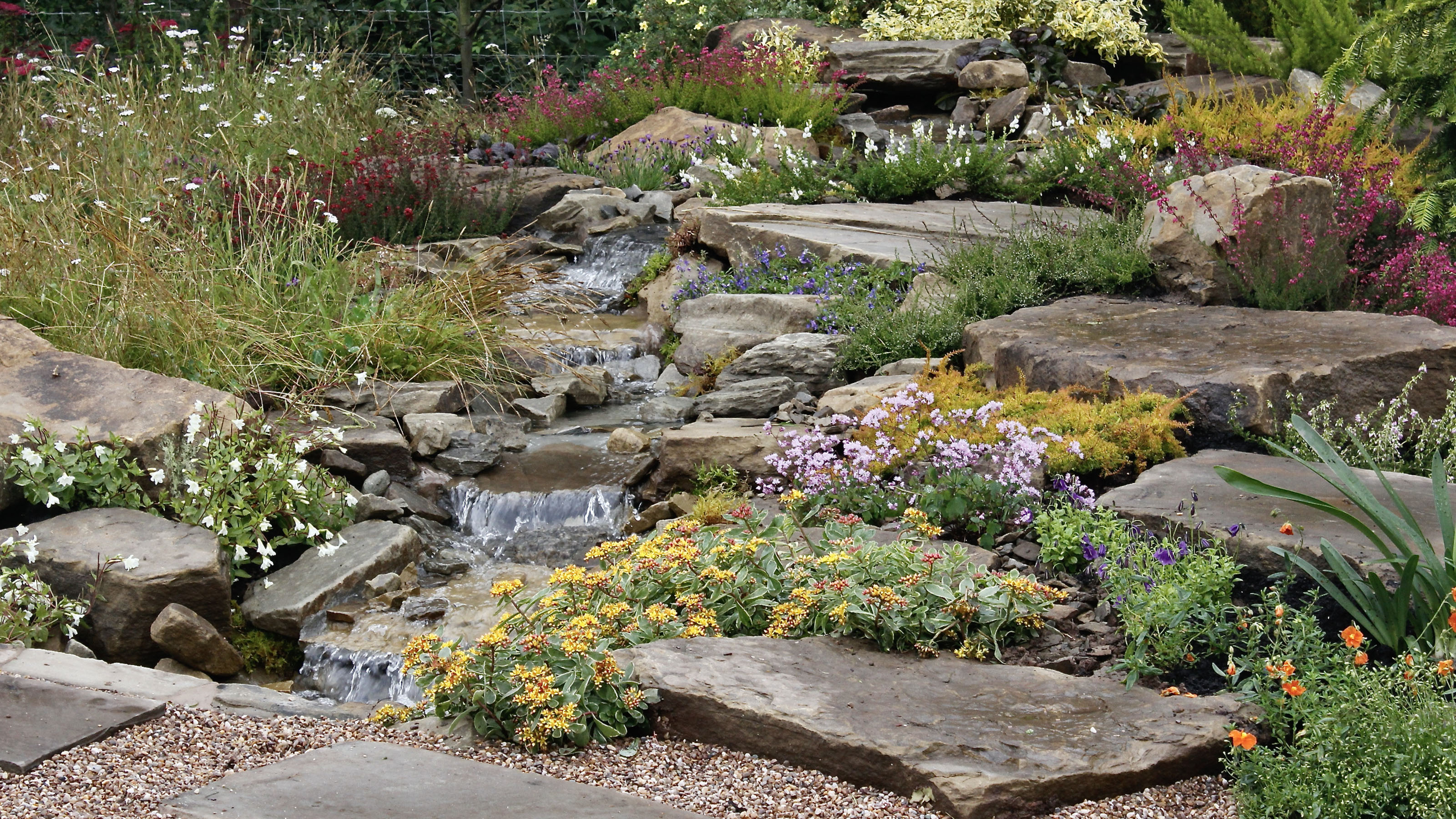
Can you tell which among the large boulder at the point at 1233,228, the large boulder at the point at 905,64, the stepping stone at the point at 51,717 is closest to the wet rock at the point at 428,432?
the stepping stone at the point at 51,717

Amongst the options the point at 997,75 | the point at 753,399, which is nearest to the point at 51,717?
the point at 753,399

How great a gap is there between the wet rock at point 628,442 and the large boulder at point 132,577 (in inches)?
84.4

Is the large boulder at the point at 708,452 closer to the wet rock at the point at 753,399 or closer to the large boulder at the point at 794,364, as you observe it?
the wet rock at the point at 753,399

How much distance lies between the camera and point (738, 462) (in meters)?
5.52

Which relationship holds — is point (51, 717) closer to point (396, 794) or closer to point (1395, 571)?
point (396, 794)

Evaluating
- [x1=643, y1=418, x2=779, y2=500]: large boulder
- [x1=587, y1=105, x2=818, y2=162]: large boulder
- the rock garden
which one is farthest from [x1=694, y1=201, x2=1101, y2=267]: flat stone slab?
[x1=643, y1=418, x2=779, y2=500]: large boulder

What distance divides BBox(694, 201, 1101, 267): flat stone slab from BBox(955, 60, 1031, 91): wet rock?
10.5ft

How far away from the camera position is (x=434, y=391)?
257 inches

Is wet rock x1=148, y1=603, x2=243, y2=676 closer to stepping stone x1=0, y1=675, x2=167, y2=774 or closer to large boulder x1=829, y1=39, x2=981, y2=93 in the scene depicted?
stepping stone x1=0, y1=675, x2=167, y2=774

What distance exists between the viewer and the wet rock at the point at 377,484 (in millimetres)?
5730

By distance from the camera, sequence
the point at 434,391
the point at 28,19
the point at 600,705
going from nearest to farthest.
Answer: the point at 600,705, the point at 434,391, the point at 28,19

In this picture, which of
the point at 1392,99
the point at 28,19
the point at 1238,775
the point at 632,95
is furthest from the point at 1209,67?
the point at 28,19

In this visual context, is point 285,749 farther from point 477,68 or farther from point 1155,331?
point 477,68

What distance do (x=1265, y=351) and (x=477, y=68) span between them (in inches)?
503
